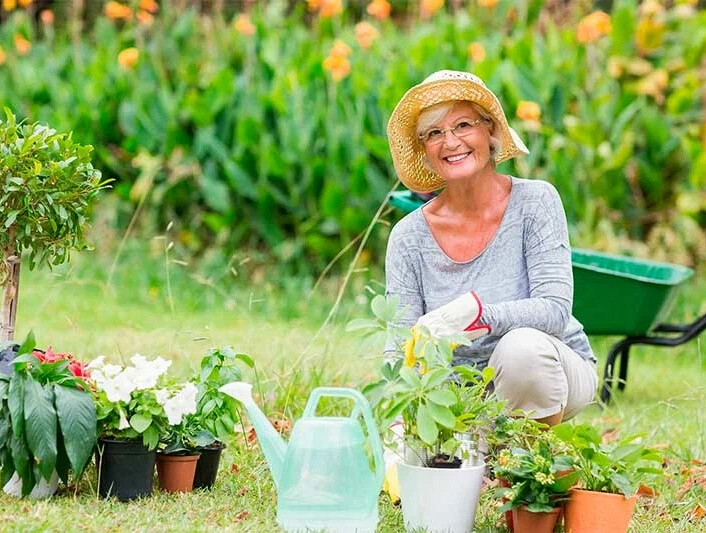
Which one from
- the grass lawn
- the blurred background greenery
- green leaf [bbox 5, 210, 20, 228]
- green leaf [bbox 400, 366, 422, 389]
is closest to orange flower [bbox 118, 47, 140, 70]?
the blurred background greenery

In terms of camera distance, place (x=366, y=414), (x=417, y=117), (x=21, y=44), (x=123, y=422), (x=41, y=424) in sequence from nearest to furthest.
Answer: (x=366, y=414)
(x=41, y=424)
(x=123, y=422)
(x=417, y=117)
(x=21, y=44)

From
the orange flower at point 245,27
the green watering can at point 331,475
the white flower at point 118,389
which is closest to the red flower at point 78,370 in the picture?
the white flower at point 118,389

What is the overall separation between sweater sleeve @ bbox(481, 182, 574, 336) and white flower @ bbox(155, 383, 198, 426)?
2.54ft

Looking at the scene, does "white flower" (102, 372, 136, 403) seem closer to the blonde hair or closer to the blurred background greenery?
the blonde hair

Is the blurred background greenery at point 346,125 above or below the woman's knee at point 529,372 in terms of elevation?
above

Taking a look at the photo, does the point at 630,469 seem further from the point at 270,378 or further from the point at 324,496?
the point at 270,378

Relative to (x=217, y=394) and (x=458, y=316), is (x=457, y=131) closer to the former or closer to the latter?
(x=458, y=316)

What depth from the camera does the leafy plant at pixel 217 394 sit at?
3209 mm

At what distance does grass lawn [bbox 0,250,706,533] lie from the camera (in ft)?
9.70

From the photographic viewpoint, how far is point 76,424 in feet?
9.54

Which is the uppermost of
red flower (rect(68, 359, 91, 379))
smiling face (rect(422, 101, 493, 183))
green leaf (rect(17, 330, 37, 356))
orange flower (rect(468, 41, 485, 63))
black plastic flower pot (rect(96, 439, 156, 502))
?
orange flower (rect(468, 41, 485, 63))

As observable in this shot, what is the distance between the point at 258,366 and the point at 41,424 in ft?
5.96

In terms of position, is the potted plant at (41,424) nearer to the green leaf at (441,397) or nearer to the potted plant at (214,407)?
the potted plant at (214,407)

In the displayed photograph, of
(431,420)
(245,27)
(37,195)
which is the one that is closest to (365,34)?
(245,27)
